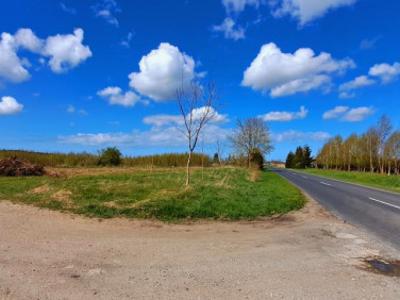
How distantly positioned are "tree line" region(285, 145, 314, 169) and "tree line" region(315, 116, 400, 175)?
622 cm

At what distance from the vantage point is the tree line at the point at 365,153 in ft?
211

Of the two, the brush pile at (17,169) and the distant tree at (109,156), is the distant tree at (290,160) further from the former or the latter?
the brush pile at (17,169)

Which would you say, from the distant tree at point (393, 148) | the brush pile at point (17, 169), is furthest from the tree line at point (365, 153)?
the brush pile at point (17, 169)

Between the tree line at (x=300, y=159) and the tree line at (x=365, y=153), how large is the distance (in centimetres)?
622

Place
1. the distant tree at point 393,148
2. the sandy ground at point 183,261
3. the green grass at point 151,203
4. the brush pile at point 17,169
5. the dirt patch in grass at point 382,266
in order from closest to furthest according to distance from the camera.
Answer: the sandy ground at point 183,261
the dirt patch in grass at point 382,266
the green grass at point 151,203
the brush pile at point 17,169
the distant tree at point 393,148

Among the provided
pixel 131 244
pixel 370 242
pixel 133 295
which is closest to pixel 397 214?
pixel 370 242

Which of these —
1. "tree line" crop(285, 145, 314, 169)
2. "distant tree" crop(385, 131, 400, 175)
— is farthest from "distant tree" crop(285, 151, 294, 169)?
"distant tree" crop(385, 131, 400, 175)

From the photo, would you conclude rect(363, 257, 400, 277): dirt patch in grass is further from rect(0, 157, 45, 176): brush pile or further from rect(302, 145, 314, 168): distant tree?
rect(302, 145, 314, 168): distant tree

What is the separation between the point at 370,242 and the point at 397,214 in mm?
5485

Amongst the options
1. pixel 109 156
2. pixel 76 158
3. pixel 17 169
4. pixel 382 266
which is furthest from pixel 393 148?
pixel 382 266

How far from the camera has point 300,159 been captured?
11831 cm

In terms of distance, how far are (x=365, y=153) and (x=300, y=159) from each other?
43.7 metres

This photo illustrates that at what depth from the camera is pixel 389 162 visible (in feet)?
209

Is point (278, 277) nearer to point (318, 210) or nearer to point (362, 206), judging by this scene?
point (318, 210)
